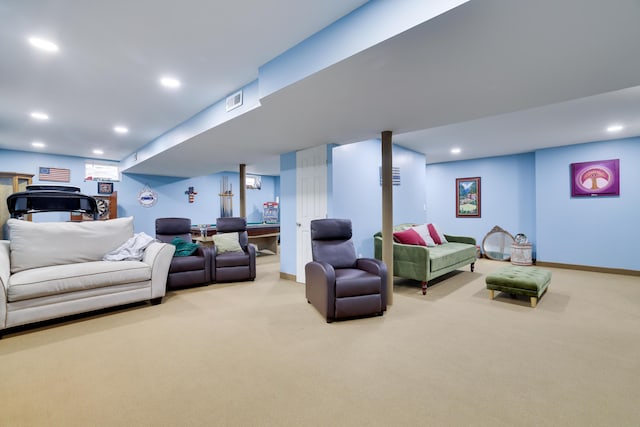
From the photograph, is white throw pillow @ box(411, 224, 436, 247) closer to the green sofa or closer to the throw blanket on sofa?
the green sofa

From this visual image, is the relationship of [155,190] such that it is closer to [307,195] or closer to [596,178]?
[307,195]

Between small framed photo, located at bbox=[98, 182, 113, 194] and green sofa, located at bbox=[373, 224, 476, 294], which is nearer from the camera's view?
green sofa, located at bbox=[373, 224, 476, 294]

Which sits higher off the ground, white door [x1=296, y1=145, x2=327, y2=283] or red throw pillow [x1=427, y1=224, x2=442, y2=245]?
white door [x1=296, y1=145, x2=327, y2=283]

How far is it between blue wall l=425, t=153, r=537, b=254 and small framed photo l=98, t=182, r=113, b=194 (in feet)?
29.8

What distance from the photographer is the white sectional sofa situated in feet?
8.72

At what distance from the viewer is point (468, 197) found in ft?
24.1

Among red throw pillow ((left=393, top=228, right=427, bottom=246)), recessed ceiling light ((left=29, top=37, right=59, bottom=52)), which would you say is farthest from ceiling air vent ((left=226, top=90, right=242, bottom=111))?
red throw pillow ((left=393, top=228, right=427, bottom=246))

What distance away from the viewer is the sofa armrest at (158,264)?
347 cm

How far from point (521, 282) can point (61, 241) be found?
5687 mm

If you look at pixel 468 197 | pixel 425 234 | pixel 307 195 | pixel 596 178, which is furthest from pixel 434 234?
pixel 596 178

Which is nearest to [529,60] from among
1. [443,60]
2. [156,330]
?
[443,60]

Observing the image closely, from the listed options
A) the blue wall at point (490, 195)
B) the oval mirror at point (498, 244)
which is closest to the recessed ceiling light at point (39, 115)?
the blue wall at point (490, 195)

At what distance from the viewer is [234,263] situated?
465 cm

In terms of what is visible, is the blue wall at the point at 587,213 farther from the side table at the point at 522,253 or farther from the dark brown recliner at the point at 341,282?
the dark brown recliner at the point at 341,282
